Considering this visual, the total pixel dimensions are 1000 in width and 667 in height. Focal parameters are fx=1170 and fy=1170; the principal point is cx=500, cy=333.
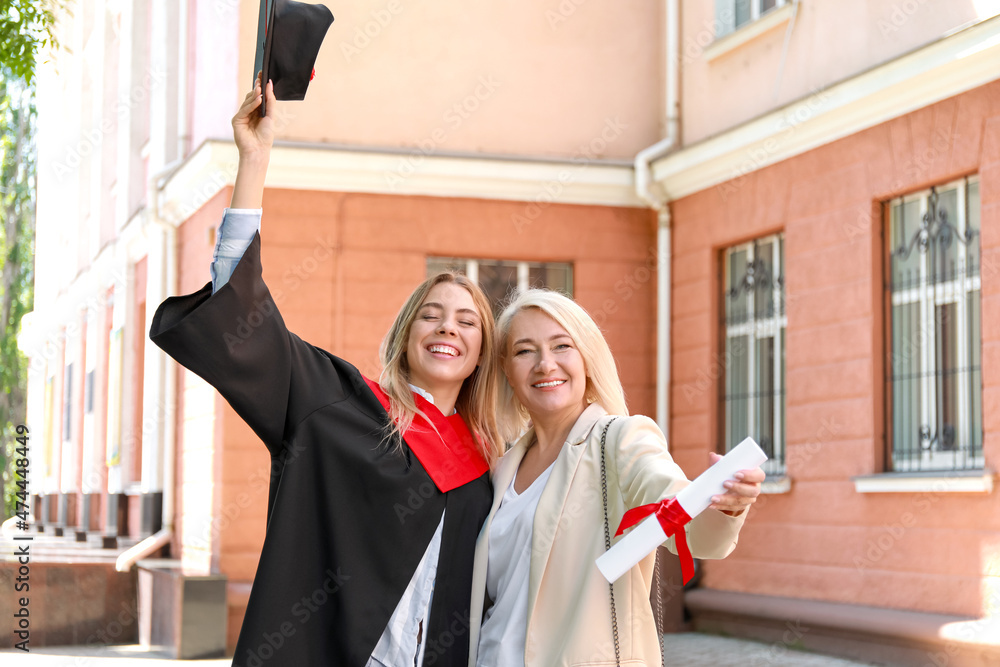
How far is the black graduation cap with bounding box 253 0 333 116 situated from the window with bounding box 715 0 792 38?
696 centimetres

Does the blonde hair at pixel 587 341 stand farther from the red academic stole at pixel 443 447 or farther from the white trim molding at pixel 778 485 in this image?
the white trim molding at pixel 778 485

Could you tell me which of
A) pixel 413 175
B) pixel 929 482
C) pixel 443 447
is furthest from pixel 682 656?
pixel 443 447

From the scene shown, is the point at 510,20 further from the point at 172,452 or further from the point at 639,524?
the point at 639,524

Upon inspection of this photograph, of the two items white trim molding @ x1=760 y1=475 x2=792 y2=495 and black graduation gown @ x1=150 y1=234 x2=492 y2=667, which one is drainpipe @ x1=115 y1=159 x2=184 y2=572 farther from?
black graduation gown @ x1=150 y1=234 x2=492 y2=667

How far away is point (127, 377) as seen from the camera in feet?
44.5

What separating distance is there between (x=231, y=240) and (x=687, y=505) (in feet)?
3.89

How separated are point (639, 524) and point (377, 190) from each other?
7.39 meters

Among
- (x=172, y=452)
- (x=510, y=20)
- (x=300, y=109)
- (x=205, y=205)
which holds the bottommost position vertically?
(x=172, y=452)

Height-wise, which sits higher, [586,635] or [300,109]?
[300,109]

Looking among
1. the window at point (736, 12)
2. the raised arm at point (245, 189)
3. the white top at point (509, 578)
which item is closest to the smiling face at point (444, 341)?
the white top at point (509, 578)

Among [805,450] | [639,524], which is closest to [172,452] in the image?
[805,450]

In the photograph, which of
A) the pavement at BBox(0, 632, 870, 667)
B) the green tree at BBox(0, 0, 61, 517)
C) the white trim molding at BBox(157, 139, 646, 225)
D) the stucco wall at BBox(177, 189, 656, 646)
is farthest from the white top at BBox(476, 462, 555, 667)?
the white trim molding at BBox(157, 139, 646, 225)

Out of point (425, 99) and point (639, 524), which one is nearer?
point (639, 524)

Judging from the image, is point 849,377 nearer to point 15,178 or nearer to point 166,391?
point 166,391
